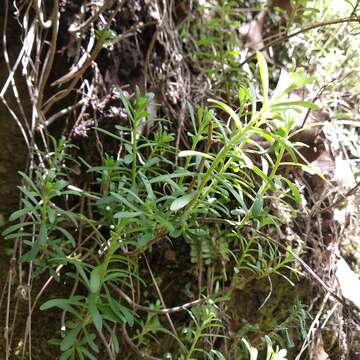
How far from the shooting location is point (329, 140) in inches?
69.0

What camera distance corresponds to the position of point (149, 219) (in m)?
1.10

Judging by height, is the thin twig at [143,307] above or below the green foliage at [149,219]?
below

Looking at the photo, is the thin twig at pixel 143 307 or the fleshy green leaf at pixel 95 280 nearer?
the fleshy green leaf at pixel 95 280

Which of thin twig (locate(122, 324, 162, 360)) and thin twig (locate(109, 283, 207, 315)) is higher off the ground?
thin twig (locate(109, 283, 207, 315))

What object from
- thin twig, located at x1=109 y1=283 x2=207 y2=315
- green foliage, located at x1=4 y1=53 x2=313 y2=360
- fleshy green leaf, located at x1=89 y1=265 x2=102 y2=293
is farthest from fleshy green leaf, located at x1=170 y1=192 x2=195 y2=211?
thin twig, located at x1=109 y1=283 x2=207 y2=315

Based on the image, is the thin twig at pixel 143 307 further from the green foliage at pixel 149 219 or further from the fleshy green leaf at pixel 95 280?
the fleshy green leaf at pixel 95 280

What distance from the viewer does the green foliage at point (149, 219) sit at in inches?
42.0

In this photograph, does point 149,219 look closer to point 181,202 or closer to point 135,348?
point 181,202

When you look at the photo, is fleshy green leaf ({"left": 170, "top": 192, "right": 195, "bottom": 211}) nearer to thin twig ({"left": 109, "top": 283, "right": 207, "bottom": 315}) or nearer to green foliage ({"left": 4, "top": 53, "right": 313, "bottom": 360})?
green foliage ({"left": 4, "top": 53, "right": 313, "bottom": 360})

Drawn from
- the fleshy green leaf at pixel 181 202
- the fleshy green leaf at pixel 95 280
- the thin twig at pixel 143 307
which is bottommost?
the thin twig at pixel 143 307

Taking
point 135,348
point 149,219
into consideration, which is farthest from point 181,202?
point 135,348

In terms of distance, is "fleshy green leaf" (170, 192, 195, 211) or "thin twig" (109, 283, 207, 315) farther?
"thin twig" (109, 283, 207, 315)

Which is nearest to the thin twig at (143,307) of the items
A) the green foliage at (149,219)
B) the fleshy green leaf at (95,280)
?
the green foliage at (149,219)

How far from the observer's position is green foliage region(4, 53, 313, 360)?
1.07 meters
